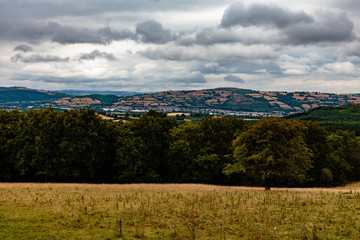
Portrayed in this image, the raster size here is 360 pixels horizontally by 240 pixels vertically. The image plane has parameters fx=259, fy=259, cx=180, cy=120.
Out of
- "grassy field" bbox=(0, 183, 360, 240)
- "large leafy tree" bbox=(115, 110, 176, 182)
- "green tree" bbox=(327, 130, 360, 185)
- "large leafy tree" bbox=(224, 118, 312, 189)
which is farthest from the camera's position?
"green tree" bbox=(327, 130, 360, 185)

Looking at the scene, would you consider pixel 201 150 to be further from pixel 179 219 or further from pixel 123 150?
pixel 179 219

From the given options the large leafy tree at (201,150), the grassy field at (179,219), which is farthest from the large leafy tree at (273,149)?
the large leafy tree at (201,150)

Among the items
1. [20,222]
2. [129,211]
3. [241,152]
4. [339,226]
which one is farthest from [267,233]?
[241,152]

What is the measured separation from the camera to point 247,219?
17875 millimetres

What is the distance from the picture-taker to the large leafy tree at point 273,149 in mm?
35469

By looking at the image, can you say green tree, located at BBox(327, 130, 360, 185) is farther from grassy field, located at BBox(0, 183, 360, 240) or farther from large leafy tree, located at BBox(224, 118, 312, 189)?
grassy field, located at BBox(0, 183, 360, 240)

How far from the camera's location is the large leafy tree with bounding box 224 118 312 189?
35469 mm

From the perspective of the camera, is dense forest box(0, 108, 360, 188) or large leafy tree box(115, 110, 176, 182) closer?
dense forest box(0, 108, 360, 188)

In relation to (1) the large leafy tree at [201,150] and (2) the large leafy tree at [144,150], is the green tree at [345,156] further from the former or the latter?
(2) the large leafy tree at [144,150]

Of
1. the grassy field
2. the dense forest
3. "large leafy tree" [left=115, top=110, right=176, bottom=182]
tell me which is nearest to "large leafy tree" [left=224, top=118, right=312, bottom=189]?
the dense forest

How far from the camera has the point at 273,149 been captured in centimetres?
3609

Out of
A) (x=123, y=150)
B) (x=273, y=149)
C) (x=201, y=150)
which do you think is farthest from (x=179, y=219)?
(x=201, y=150)

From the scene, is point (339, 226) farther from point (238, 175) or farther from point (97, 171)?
point (97, 171)

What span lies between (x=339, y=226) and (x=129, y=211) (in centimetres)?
1428
